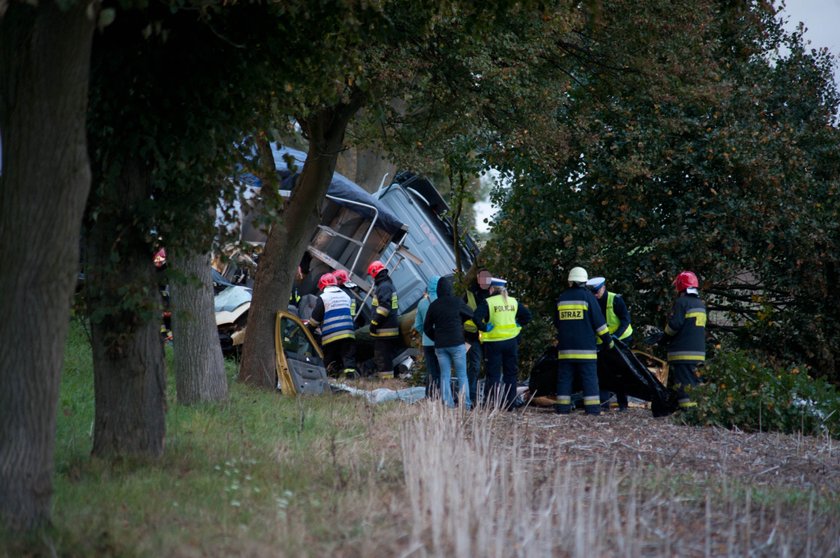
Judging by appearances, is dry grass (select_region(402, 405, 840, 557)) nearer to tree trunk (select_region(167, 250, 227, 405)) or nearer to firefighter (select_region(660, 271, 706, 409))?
tree trunk (select_region(167, 250, 227, 405))

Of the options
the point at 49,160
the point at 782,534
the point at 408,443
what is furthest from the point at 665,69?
the point at 49,160

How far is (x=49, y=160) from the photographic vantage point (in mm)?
5586

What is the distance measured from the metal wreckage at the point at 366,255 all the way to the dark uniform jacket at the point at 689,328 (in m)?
1.74

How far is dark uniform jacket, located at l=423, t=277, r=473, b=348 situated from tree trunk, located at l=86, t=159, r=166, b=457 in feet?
20.7

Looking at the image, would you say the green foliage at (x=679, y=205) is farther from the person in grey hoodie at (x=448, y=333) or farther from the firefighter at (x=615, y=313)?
the person in grey hoodie at (x=448, y=333)

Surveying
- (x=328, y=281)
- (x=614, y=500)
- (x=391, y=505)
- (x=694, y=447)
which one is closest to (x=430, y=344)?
(x=328, y=281)

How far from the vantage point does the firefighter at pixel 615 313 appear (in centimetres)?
1421

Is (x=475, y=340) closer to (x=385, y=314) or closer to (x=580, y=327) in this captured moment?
(x=580, y=327)

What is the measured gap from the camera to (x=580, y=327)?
13445mm

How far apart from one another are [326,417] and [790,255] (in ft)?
31.8

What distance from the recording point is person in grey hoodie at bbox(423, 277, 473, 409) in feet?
44.9

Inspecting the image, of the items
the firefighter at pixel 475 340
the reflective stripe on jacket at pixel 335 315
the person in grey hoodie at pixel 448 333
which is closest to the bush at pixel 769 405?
the person in grey hoodie at pixel 448 333

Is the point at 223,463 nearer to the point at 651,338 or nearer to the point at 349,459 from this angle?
the point at 349,459

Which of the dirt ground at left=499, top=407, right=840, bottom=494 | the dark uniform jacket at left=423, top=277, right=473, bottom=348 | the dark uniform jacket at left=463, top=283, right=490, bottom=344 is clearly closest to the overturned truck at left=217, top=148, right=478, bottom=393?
the dark uniform jacket at left=463, top=283, right=490, bottom=344
